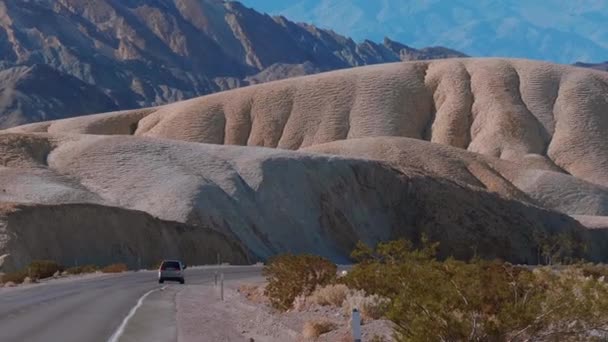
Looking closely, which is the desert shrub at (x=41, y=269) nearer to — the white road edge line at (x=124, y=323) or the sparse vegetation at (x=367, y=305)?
the white road edge line at (x=124, y=323)

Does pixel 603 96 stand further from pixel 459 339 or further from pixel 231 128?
pixel 459 339

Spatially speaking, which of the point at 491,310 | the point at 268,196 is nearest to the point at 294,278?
the point at 491,310

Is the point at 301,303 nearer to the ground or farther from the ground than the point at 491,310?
farther from the ground

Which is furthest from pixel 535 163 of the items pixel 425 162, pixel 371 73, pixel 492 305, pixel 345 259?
pixel 492 305

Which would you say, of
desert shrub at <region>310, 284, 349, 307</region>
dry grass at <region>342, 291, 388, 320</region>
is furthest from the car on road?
dry grass at <region>342, 291, 388, 320</region>

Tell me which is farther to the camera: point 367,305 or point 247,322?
point 247,322

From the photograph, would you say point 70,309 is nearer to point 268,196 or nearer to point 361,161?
point 268,196

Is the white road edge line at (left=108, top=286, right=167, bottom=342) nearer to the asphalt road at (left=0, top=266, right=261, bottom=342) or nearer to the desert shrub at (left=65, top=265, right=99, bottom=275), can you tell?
the asphalt road at (left=0, top=266, right=261, bottom=342)
